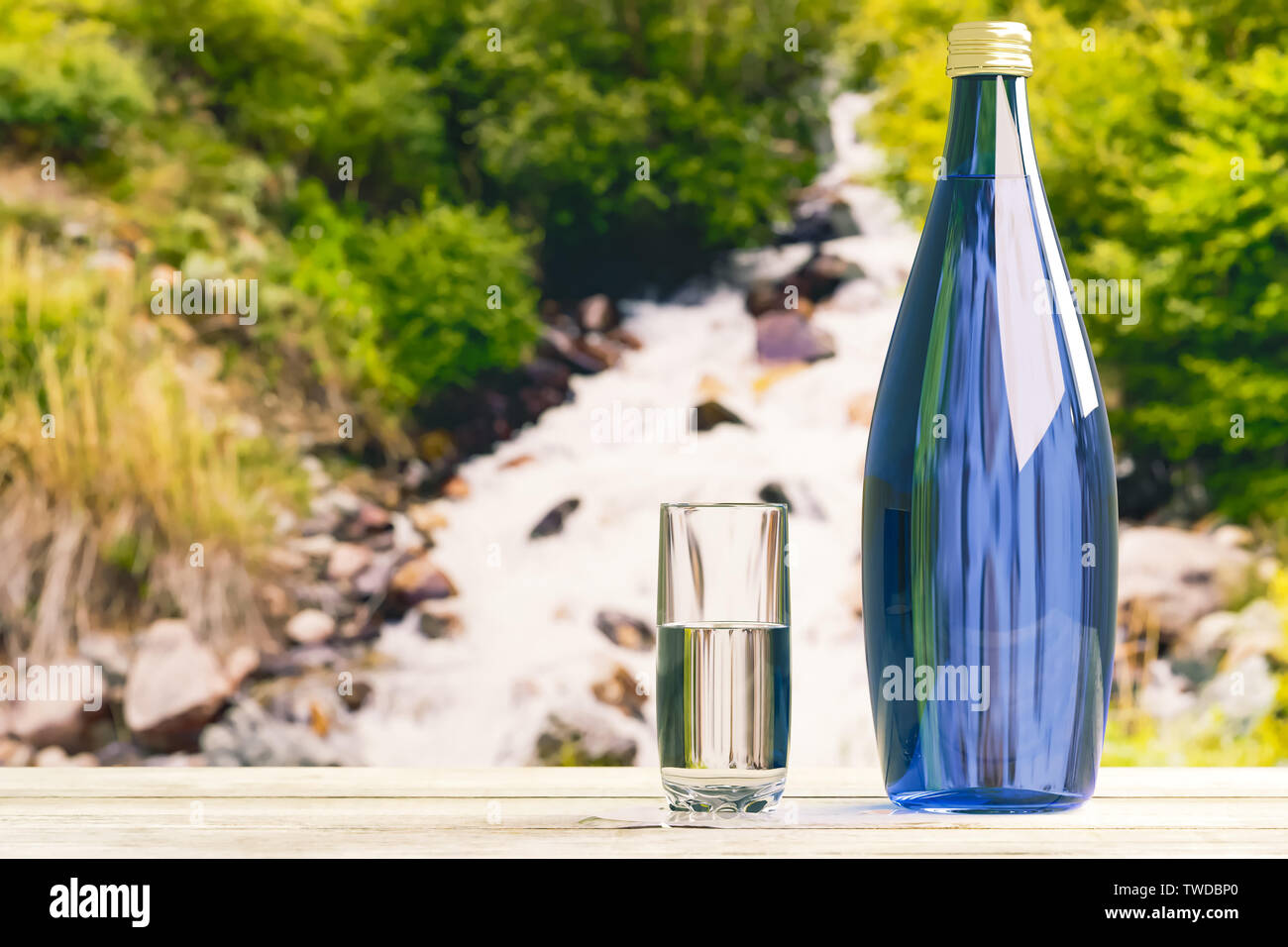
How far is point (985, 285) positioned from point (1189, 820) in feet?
0.77

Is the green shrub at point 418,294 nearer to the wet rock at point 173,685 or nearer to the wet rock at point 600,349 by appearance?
the wet rock at point 600,349

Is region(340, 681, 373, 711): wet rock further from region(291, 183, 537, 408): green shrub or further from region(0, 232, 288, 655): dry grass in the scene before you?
region(291, 183, 537, 408): green shrub

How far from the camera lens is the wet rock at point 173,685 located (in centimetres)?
262

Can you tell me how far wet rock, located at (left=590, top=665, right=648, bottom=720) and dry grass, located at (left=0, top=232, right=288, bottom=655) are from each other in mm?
690

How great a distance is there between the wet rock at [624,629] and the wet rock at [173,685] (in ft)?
2.46

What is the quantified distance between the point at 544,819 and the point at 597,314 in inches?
92.3

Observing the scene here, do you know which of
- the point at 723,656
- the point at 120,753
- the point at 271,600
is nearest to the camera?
the point at 723,656

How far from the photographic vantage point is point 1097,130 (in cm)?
277

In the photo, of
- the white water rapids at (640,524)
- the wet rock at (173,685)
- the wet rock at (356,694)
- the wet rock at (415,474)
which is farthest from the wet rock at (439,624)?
the wet rock at (173,685)

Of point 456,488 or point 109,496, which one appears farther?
point 456,488

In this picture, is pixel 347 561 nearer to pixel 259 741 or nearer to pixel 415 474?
pixel 415 474

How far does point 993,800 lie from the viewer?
0.56 meters

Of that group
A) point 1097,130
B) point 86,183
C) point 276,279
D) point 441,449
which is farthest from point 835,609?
point 86,183

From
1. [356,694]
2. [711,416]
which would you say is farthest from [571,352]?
[356,694]
